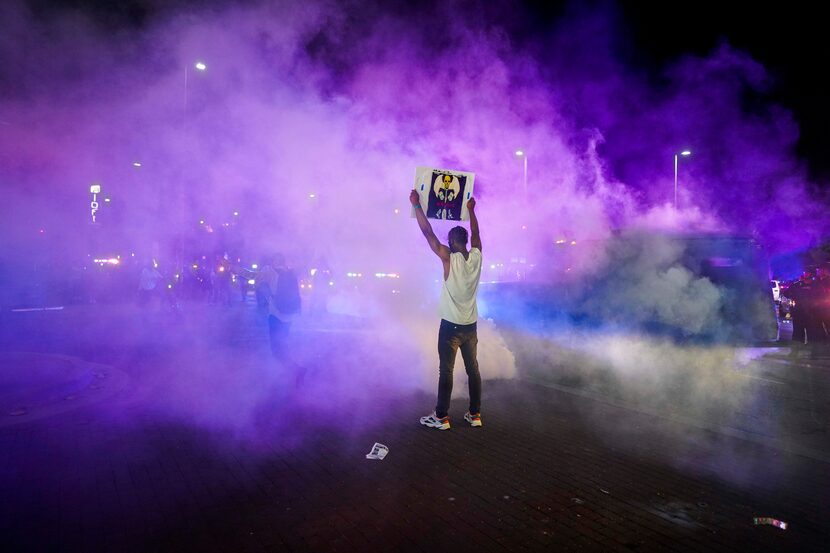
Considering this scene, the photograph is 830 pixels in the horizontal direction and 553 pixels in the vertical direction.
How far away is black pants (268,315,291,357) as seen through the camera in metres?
6.47

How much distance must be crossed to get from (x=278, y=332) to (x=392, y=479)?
3.39 metres

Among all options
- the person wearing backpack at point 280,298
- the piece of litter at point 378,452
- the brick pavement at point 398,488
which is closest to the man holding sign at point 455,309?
Result: the brick pavement at point 398,488

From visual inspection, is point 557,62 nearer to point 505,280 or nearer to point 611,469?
point 505,280

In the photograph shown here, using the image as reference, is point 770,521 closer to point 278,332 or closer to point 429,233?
point 429,233

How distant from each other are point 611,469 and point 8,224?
35.6ft

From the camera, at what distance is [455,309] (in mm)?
4617

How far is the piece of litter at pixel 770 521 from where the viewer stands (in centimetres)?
296

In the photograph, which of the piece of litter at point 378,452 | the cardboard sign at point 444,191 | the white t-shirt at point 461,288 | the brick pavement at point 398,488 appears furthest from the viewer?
the cardboard sign at point 444,191

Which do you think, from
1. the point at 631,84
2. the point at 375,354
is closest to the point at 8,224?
the point at 375,354

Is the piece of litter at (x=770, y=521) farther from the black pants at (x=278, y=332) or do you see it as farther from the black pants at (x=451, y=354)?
the black pants at (x=278, y=332)

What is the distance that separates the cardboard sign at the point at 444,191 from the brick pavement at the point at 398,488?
6.37 feet

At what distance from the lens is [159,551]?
261cm

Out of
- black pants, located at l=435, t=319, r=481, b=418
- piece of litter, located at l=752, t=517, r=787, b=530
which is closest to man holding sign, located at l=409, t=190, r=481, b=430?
black pants, located at l=435, t=319, r=481, b=418

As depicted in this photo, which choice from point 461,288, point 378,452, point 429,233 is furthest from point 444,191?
point 378,452
